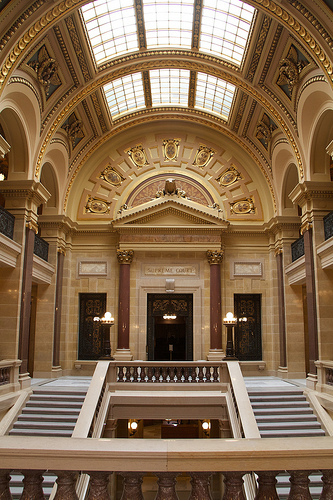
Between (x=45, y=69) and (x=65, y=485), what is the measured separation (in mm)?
13508

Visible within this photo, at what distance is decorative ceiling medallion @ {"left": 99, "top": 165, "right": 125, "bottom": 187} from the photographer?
797 inches

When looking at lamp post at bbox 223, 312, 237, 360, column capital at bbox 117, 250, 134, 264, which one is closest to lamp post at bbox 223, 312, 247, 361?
lamp post at bbox 223, 312, 237, 360

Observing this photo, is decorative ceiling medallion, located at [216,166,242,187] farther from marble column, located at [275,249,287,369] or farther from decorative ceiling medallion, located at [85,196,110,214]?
decorative ceiling medallion, located at [85,196,110,214]

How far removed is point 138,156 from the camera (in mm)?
20453

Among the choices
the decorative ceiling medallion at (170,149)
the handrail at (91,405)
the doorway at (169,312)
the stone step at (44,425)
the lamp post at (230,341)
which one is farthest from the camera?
the decorative ceiling medallion at (170,149)

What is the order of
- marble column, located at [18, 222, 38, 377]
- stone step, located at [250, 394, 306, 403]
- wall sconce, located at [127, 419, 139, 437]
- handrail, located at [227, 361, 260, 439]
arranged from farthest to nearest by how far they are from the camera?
wall sconce, located at [127, 419, 139, 437] → marble column, located at [18, 222, 38, 377] → stone step, located at [250, 394, 306, 403] → handrail, located at [227, 361, 260, 439]

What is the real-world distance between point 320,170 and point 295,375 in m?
8.04

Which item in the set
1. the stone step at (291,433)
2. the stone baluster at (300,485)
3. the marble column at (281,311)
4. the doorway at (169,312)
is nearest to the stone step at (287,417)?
the stone step at (291,433)

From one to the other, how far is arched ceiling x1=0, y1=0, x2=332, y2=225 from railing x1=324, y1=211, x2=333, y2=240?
1993 mm

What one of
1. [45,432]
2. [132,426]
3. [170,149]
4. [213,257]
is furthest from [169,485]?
[170,149]

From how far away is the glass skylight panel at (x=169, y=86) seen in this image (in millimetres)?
18828

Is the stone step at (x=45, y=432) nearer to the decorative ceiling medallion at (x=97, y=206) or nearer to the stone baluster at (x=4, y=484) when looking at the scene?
the stone baluster at (x=4, y=484)

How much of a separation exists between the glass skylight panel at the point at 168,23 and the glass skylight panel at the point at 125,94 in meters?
2.34

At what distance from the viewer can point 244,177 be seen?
20.2 meters
